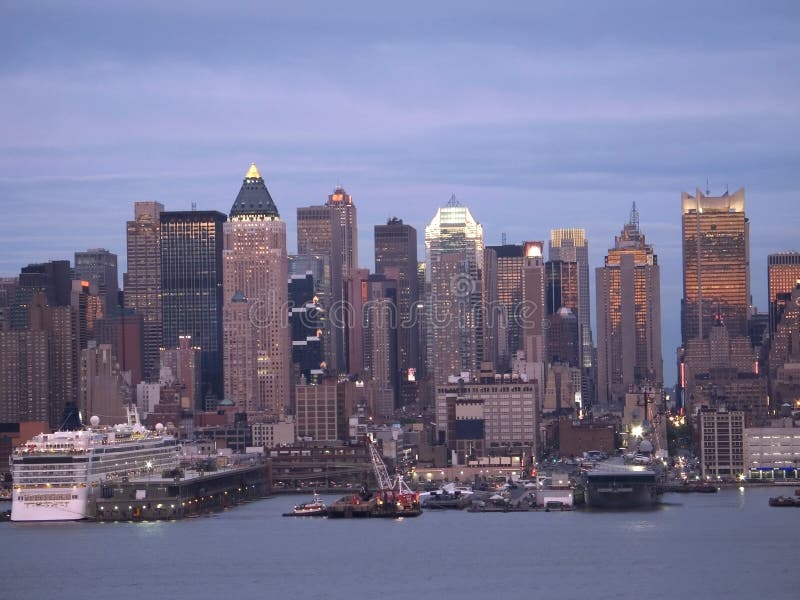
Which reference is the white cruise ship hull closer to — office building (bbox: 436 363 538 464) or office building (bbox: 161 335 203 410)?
office building (bbox: 436 363 538 464)

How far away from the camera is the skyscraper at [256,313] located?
18738 cm

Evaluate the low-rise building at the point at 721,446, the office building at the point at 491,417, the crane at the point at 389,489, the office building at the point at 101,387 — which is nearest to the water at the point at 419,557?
the crane at the point at 389,489

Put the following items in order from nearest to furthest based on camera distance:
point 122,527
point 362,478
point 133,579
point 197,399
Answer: point 133,579 → point 122,527 → point 362,478 → point 197,399

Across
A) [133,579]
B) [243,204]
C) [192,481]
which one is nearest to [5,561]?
[133,579]

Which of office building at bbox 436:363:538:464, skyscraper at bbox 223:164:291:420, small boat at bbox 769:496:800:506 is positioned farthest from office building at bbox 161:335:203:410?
small boat at bbox 769:496:800:506

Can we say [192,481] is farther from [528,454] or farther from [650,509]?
[528,454]

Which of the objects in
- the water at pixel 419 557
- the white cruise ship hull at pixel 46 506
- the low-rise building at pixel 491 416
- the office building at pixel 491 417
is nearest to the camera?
the water at pixel 419 557

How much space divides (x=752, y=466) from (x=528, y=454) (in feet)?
65.1

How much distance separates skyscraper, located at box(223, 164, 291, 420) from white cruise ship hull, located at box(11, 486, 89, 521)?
85146 millimetres

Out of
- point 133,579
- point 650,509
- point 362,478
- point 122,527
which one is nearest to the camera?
point 133,579

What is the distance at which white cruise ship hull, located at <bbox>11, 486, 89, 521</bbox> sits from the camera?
91.9m

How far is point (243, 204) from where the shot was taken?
199750 mm

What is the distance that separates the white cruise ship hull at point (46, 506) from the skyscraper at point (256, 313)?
279ft

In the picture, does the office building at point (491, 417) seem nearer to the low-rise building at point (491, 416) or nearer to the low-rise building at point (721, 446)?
the low-rise building at point (491, 416)
